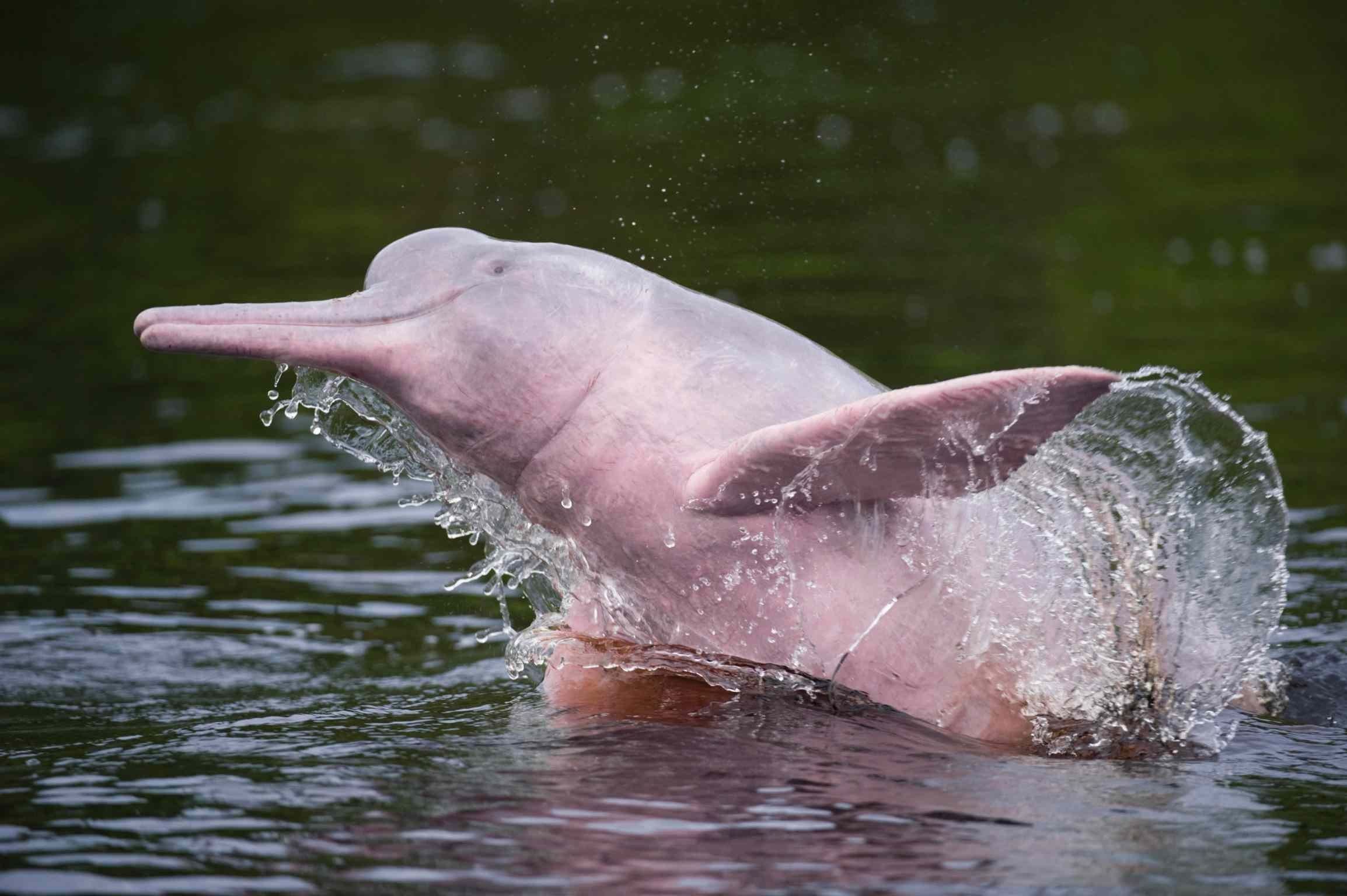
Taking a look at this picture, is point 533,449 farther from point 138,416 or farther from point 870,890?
point 138,416

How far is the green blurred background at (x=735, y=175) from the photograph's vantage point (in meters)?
15.6

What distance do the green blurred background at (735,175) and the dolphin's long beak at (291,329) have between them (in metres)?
0.59

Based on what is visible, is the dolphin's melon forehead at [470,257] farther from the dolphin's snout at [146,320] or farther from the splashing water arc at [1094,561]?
the dolphin's snout at [146,320]

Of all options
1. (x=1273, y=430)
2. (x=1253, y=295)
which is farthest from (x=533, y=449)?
(x=1253, y=295)

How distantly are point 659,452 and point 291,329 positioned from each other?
150 centimetres

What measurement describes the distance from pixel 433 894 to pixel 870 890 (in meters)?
1.30

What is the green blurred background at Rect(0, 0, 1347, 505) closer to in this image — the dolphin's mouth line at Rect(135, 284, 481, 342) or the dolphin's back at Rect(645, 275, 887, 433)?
the dolphin's mouth line at Rect(135, 284, 481, 342)

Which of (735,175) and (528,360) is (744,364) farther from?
(735,175)

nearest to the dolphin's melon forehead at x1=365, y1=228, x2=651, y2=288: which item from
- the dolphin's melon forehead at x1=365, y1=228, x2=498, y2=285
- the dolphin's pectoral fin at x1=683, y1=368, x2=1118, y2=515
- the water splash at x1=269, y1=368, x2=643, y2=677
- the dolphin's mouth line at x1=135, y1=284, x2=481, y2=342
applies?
the dolphin's melon forehead at x1=365, y1=228, x2=498, y2=285

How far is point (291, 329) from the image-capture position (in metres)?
7.00

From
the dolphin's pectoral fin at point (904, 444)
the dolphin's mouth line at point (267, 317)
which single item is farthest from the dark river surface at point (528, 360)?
the dolphin's pectoral fin at point (904, 444)

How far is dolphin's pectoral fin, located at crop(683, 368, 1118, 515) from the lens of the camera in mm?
6246

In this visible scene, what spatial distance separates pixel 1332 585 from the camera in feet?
32.7

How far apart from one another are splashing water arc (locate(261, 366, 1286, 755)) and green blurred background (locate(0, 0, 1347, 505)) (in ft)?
3.49
